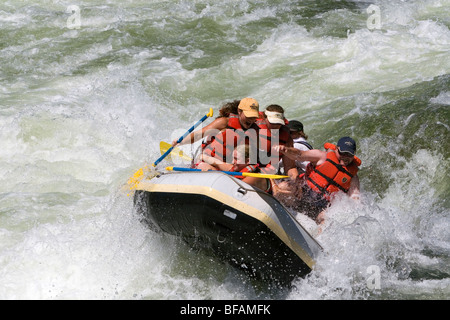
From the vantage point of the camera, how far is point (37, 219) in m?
5.57

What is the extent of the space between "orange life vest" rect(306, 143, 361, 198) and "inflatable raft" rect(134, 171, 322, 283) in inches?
24.3

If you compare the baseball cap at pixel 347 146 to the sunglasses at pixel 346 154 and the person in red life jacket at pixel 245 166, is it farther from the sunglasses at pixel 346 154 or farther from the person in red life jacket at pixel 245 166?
the person in red life jacket at pixel 245 166

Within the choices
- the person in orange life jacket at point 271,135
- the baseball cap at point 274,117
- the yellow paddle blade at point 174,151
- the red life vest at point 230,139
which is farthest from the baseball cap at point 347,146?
the yellow paddle blade at point 174,151

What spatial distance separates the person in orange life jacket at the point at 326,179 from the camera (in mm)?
5148

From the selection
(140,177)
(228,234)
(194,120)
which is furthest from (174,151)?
(194,120)

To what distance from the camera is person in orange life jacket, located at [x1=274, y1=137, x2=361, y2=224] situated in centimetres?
515

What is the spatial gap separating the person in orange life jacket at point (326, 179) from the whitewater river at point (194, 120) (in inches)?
6.6

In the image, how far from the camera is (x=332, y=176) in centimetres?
517

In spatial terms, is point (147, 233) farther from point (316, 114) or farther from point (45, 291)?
point (316, 114)

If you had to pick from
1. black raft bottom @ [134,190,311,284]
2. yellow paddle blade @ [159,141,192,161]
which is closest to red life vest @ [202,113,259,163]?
black raft bottom @ [134,190,311,284]

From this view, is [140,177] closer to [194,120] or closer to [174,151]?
[174,151]

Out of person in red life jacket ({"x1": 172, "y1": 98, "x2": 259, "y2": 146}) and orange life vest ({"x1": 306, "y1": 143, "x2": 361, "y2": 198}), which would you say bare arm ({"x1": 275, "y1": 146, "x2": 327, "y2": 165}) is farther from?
person in red life jacket ({"x1": 172, "y1": 98, "x2": 259, "y2": 146})
